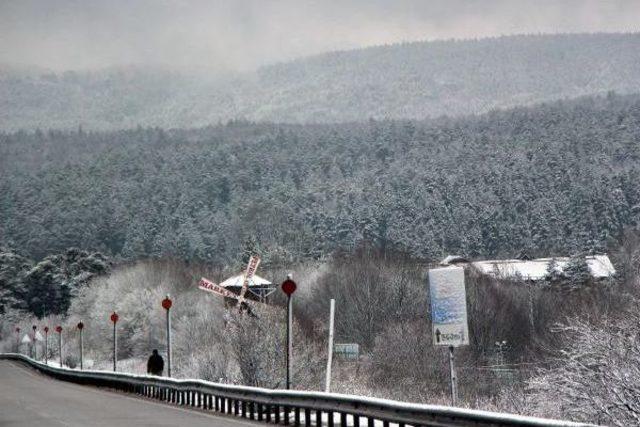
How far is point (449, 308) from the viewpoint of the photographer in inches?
1075

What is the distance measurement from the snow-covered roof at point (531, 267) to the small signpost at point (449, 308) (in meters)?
105

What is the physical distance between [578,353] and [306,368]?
77.0 feet

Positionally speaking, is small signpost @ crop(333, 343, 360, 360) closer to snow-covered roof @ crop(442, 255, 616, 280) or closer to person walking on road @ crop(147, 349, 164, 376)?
person walking on road @ crop(147, 349, 164, 376)

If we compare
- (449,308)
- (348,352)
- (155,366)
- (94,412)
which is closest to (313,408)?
(449,308)

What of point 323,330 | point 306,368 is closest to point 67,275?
point 323,330

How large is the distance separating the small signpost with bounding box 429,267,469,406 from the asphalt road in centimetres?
469

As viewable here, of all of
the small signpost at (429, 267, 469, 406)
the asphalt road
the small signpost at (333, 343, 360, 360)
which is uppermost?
the small signpost at (429, 267, 469, 406)

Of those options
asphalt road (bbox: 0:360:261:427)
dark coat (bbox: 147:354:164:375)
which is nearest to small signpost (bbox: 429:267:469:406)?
asphalt road (bbox: 0:360:261:427)

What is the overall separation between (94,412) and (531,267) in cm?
12572

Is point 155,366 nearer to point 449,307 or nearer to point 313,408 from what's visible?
point 313,408

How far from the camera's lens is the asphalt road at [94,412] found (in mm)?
27969

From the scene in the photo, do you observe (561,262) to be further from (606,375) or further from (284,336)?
(606,375)

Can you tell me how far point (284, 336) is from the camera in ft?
170

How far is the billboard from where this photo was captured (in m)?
27.2
